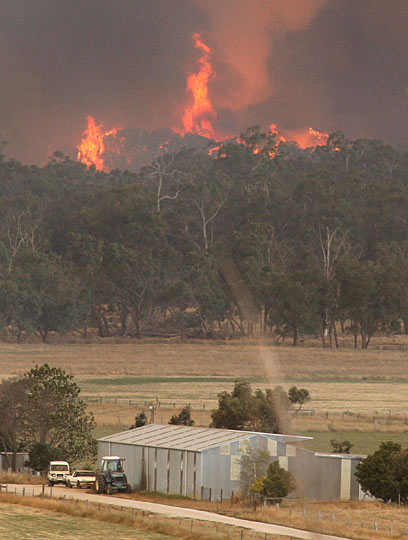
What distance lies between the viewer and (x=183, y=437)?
52.9 m

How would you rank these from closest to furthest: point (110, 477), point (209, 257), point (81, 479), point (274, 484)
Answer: point (274, 484) → point (110, 477) → point (81, 479) → point (209, 257)

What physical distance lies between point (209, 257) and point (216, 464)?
10085 cm

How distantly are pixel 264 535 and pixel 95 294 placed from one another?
374 ft

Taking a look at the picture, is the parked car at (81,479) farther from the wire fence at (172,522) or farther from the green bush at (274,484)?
the green bush at (274,484)

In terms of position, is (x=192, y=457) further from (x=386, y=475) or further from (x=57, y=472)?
(x=386, y=475)

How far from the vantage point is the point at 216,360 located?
406 ft

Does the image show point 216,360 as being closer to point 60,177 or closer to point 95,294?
point 95,294

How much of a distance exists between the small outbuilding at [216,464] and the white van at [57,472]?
3369mm

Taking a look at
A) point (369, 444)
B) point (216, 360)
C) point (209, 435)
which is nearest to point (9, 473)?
point (209, 435)

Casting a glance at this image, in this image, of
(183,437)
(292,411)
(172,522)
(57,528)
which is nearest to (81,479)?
(183,437)

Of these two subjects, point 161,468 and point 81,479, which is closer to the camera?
point 81,479

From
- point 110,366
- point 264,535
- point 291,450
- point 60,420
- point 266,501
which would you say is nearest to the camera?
point 264,535

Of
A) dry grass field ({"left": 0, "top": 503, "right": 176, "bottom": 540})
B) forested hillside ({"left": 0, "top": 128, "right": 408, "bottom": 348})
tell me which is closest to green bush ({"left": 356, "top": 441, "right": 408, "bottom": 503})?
dry grass field ({"left": 0, "top": 503, "right": 176, "bottom": 540})

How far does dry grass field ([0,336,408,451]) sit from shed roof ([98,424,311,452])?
1256cm
